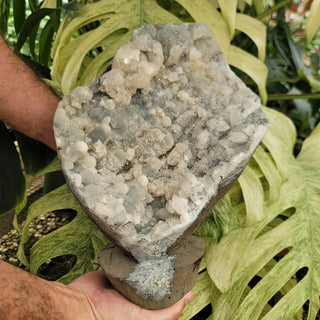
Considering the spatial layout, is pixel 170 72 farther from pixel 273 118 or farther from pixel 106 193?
pixel 273 118

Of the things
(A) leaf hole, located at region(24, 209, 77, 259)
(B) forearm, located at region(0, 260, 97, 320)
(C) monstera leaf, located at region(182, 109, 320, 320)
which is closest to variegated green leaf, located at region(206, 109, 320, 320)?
(C) monstera leaf, located at region(182, 109, 320, 320)

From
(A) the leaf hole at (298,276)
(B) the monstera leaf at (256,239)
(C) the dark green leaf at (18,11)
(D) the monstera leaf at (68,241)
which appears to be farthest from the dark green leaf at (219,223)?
(C) the dark green leaf at (18,11)

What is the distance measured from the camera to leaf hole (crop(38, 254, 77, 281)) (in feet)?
3.90

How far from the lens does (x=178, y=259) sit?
0.63m

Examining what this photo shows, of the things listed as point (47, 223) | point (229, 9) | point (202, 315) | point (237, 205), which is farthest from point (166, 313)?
point (47, 223)

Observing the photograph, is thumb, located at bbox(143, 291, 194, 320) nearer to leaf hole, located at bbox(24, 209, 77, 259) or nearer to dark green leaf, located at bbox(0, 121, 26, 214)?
dark green leaf, located at bbox(0, 121, 26, 214)

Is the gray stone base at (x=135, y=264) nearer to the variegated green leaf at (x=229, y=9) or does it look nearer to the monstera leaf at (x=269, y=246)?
the monstera leaf at (x=269, y=246)

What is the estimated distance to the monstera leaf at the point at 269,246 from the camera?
860mm

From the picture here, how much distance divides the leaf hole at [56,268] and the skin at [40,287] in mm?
469

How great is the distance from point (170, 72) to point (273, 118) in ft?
1.33

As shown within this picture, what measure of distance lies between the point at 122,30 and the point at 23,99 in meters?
0.30

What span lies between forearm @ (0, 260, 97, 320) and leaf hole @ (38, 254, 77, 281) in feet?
1.84

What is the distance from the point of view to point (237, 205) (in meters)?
0.96

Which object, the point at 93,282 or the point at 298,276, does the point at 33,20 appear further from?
the point at 298,276
